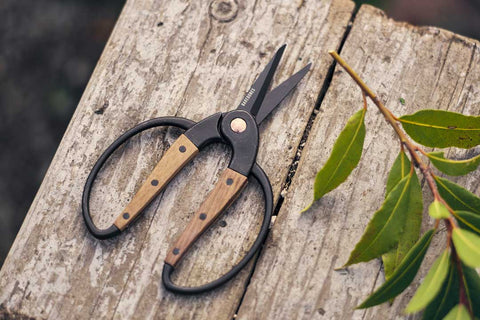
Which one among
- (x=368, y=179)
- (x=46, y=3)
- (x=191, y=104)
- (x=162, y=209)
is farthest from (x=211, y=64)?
(x=46, y=3)

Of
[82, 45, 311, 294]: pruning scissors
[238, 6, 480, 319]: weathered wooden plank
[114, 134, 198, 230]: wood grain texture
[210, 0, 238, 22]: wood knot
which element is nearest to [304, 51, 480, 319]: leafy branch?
[238, 6, 480, 319]: weathered wooden plank

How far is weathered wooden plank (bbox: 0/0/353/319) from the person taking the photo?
1441mm

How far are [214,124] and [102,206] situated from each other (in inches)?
16.6

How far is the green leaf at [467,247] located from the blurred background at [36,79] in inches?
76.7

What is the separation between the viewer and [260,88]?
164 centimetres

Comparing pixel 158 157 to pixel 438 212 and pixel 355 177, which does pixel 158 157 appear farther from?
pixel 438 212

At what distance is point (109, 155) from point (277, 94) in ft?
1.87

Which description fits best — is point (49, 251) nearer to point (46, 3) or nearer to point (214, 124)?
point (214, 124)

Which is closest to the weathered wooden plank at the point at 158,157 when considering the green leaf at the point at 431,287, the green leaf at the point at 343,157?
the green leaf at the point at 343,157

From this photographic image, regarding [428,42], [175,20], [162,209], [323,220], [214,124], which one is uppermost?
[428,42]

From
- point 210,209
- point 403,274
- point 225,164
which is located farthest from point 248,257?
point 403,274

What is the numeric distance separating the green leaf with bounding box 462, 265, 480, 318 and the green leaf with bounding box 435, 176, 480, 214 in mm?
195

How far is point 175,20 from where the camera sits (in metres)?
1.80

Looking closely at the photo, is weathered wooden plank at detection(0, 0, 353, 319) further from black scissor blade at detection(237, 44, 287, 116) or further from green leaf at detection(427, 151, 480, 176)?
green leaf at detection(427, 151, 480, 176)
